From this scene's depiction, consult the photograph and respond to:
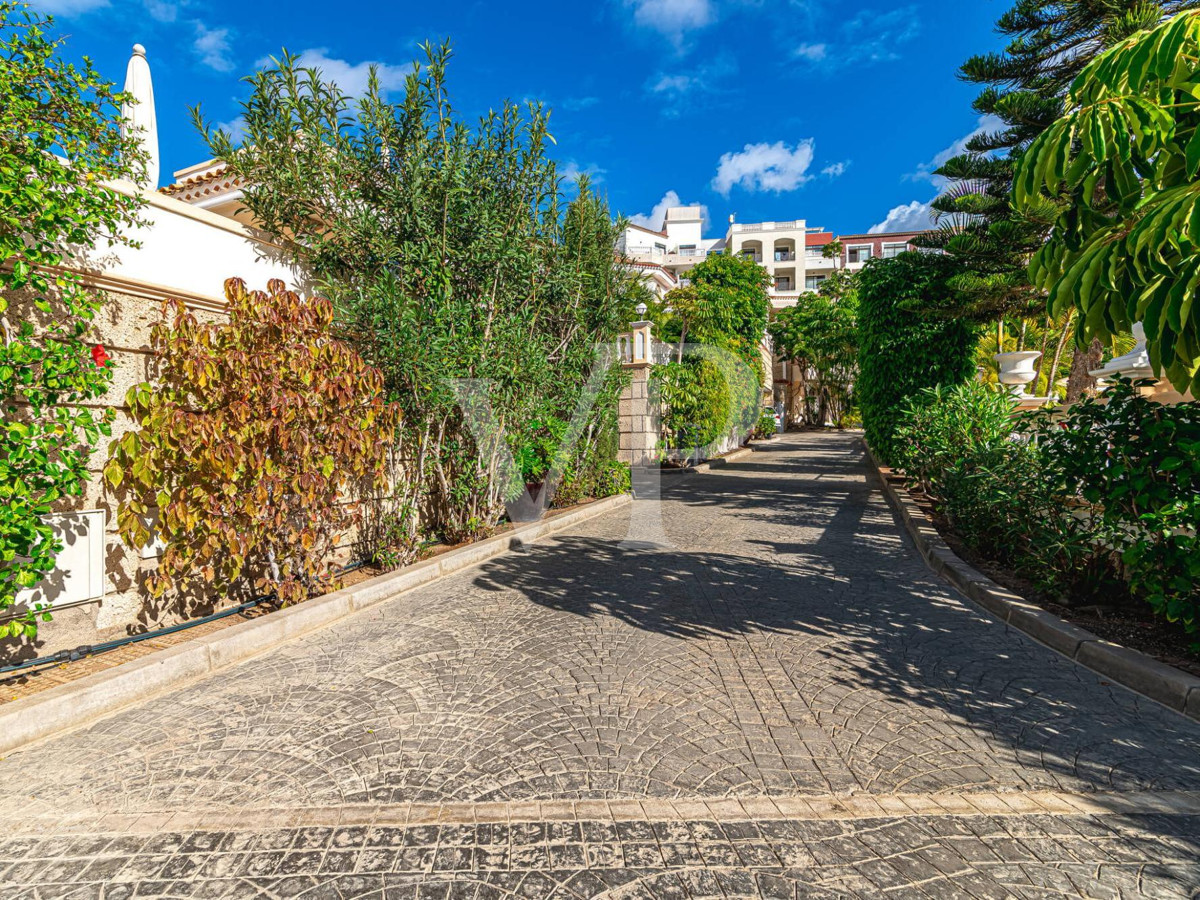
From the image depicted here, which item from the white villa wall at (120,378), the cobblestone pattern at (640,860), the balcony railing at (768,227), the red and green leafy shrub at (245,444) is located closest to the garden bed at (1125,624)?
the cobblestone pattern at (640,860)

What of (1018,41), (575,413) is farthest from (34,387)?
(1018,41)

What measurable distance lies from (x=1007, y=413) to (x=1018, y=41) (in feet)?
19.4

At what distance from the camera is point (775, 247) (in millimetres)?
59688

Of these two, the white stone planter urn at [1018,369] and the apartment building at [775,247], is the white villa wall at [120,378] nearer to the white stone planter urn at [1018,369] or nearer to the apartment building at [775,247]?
the white stone planter urn at [1018,369]

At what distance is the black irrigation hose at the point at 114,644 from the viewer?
348 centimetres

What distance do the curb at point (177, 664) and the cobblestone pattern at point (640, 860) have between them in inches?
40.2

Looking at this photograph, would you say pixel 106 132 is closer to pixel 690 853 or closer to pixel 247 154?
pixel 247 154

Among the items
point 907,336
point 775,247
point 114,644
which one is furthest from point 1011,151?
point 775,247

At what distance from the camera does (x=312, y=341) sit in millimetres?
4523

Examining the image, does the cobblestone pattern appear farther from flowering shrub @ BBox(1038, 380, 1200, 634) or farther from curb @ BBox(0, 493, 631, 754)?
flowering shrub @ BBox(1038, 380, 1200, 634)

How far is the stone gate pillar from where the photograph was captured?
1320cm

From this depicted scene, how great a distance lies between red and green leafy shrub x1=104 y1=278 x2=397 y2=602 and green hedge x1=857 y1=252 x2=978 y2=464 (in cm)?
929

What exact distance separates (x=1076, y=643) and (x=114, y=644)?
6004 millimetres

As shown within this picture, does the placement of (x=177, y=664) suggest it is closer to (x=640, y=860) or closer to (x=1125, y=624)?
(x=640, y=860)
